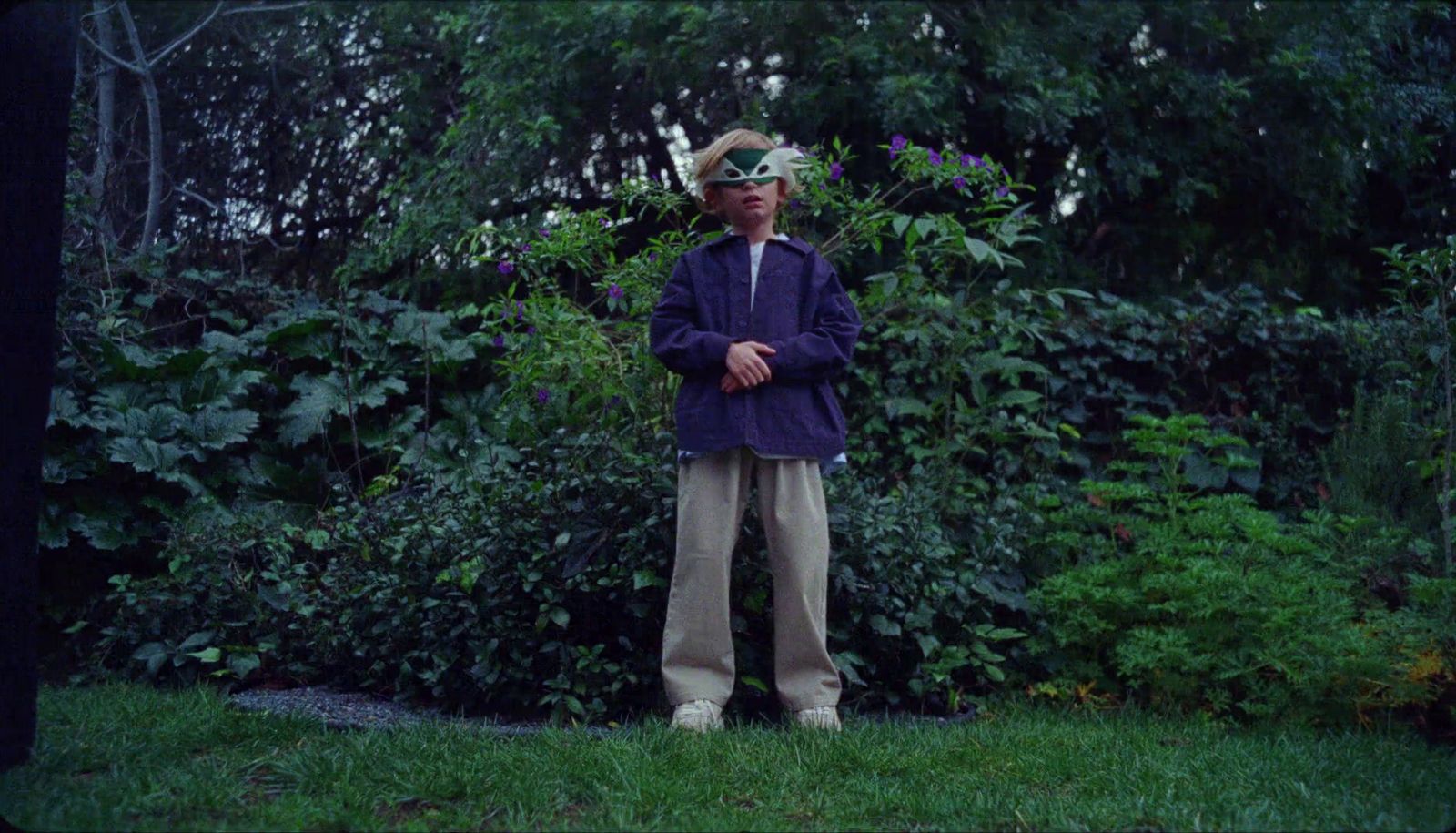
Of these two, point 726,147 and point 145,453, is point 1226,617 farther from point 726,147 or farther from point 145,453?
point 145,453

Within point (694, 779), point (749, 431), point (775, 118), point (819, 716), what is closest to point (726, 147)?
point (749, 431)

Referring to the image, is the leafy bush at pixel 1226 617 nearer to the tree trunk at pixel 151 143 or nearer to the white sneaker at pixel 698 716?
the white sneaker at pixel 698 716

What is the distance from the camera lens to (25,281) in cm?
270

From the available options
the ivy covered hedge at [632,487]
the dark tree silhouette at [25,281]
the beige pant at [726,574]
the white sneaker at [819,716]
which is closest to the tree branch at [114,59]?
the ivy covered hedge at [632,487]

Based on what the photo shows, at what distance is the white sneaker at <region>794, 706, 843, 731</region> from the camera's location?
357cm

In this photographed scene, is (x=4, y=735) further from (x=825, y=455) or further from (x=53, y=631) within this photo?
(x=53, y=631)

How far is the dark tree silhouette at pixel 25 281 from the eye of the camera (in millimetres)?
2660

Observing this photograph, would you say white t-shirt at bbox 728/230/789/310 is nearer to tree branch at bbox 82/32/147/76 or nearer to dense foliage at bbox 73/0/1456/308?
dense foliage at bbox 73/0/1456/308

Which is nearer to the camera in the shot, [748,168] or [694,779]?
[694,779]

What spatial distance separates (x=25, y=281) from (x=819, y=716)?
7.54ft

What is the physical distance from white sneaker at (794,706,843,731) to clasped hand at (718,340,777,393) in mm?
952

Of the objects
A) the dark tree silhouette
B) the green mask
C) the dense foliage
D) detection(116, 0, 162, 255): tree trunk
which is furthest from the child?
detection(116, 0, 162, 255): tree trunk

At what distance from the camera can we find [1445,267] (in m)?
4.38

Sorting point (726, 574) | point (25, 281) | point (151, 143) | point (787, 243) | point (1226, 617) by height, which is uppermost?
point (151, 143)
